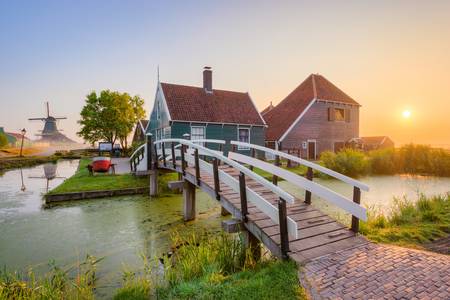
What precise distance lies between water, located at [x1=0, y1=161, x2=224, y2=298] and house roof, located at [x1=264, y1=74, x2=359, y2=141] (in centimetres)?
1405

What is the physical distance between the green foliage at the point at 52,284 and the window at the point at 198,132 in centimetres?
1388

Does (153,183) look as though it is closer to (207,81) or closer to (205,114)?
(205,114)

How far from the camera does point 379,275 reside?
311 centimetres

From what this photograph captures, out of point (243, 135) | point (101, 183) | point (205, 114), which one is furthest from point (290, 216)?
point (243, 135)

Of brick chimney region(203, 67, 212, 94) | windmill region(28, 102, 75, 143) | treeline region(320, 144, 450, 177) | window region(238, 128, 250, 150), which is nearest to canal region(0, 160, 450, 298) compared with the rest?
treeline region(320, 144, 450, 177)

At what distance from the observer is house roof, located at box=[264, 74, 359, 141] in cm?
2252

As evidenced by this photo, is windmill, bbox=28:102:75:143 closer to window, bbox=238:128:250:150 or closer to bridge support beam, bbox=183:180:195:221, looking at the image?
window, bbox=238:128:250:150

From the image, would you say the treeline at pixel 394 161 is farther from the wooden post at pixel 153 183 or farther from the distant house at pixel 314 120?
the wooden post at pixel 153 183

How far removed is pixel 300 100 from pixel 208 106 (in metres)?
9.36

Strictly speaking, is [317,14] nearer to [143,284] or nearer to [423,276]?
[423,276]

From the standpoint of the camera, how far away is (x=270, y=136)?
23.3 metres

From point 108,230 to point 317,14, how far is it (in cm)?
1227

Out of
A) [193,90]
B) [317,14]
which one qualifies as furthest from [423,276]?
[193,90]

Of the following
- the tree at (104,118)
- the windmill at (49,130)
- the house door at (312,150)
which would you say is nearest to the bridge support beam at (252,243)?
the house door at (312,150)
